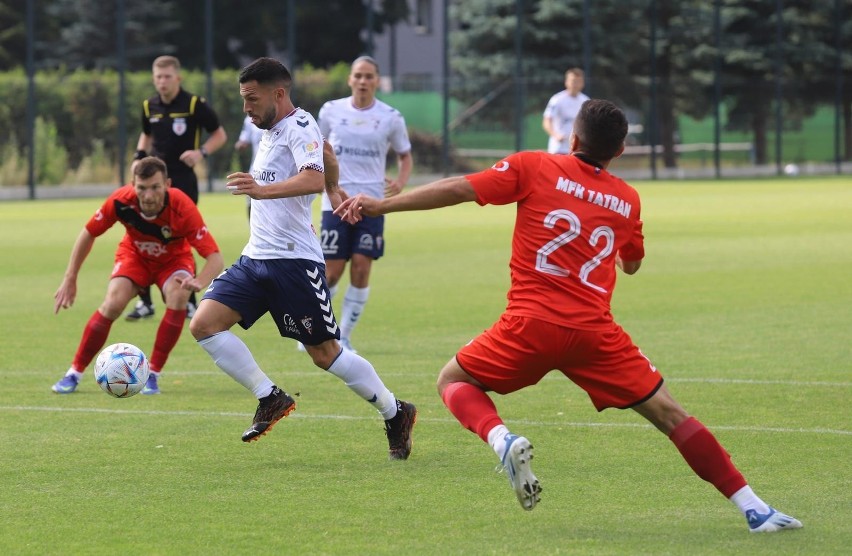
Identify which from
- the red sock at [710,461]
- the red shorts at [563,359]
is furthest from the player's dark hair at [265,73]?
the red sock at [710,461]

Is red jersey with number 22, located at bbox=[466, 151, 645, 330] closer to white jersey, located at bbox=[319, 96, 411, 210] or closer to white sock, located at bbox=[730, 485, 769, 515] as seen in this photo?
white sock, located at bbox=[730, 485, 769, 515]

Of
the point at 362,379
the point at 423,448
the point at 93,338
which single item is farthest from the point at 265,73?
the point at 93,338

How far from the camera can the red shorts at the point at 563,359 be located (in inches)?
235

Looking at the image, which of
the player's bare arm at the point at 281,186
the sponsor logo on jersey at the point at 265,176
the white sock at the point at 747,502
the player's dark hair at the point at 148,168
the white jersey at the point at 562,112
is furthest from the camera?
the white jersey at the point at 562,112

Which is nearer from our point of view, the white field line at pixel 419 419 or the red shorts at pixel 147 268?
the white field line at pixel 419 419

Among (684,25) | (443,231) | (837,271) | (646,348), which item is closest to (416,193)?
(646,348)

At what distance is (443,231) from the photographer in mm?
25219

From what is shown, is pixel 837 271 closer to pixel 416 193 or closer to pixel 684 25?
pixel 416 193

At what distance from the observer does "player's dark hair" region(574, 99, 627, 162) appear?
608cm

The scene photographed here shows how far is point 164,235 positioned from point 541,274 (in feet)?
13.9

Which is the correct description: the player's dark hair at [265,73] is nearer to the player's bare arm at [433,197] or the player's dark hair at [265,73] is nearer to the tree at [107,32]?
the player's bare arm at [433,197]

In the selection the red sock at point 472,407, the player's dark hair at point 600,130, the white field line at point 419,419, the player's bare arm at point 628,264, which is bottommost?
the white field line at point 419,419

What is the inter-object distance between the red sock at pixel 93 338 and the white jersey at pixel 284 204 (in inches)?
86.8

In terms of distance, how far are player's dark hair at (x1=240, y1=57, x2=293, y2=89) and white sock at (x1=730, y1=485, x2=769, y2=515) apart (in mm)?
3235
